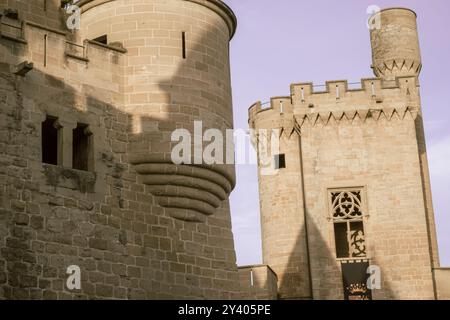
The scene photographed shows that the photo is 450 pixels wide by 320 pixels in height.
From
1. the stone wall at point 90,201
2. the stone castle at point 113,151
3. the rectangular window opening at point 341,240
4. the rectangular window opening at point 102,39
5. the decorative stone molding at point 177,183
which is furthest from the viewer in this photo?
the rectangular window opening at point 341,240

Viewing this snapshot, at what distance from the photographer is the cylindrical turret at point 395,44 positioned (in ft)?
127

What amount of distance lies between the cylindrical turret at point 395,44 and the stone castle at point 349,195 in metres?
1.64

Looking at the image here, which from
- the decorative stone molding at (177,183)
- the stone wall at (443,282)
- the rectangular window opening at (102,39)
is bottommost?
the stone wall at (443,282)

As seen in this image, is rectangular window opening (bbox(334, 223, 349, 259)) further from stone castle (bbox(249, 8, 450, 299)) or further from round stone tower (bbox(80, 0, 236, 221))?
round stone tower (bbox(80, 0, 236, 221))

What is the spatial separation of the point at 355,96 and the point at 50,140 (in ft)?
59.4

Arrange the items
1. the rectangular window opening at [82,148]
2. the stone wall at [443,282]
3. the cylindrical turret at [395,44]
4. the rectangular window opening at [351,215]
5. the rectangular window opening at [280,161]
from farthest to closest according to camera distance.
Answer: the cylindrical turret at [395,44]
the rectangular window opening at [280,161]
the rectangular window opening at [351,215]
the stone wall at [443,282]
the rectangular window opening at [82,148]

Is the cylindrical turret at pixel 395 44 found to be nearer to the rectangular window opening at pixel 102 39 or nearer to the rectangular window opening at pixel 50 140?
the rectangular window opening at pixel 102 39

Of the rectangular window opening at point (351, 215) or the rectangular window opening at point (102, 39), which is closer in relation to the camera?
the rectangular window opening at point (102, 39)

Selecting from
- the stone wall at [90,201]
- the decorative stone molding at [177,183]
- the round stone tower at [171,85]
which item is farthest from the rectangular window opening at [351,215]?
the decorative stone molding at [177,183]

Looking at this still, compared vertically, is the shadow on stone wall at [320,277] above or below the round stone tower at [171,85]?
below

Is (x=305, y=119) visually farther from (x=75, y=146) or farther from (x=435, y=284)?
(x=75, y=146)

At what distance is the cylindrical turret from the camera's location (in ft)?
127
